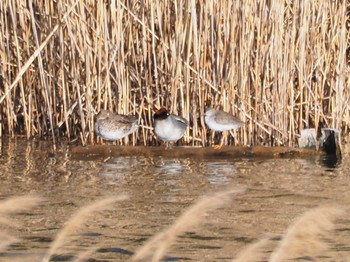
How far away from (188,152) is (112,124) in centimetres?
89

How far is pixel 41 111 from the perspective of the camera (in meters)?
11.8

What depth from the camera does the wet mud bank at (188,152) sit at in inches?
398

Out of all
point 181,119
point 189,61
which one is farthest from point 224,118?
point 189,61

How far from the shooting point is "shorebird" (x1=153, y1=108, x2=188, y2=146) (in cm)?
992

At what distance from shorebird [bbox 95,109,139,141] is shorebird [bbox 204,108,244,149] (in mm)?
821

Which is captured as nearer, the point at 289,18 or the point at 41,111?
the point at 289,18

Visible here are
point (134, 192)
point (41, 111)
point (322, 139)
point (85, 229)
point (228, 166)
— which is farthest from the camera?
point (41, 111)

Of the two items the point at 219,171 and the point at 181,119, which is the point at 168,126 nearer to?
the point at 181,119

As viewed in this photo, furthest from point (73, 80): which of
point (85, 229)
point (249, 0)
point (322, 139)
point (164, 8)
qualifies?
point (85, 229)

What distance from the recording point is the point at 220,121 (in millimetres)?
9867

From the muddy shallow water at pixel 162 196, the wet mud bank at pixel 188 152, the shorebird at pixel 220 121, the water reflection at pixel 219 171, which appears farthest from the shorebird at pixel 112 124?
the water reflection at pixel 219 171

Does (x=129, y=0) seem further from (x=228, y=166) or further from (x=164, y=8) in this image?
(x=228, y=166)

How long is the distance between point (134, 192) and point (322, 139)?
299 cm

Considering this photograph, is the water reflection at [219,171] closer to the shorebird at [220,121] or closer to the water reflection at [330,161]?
the shorebird at [220,121]
